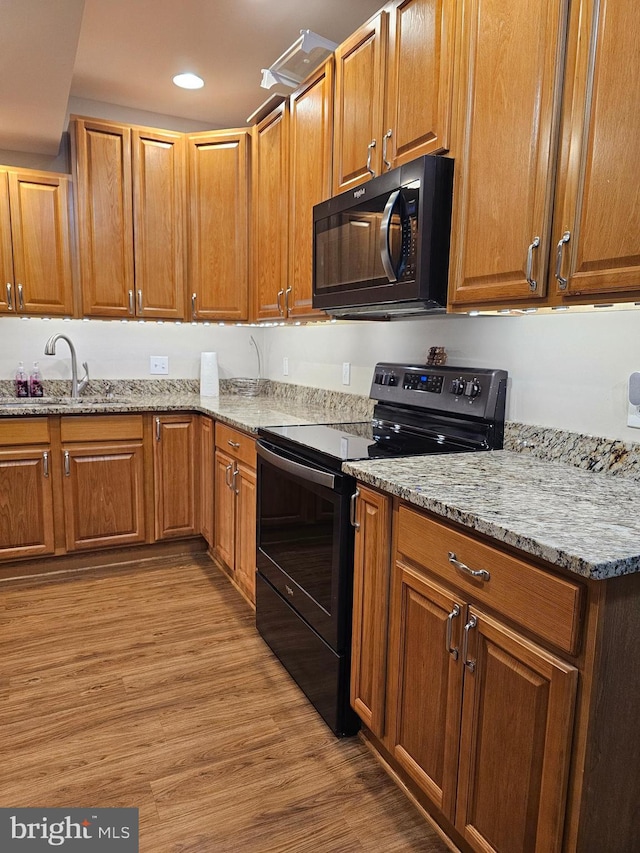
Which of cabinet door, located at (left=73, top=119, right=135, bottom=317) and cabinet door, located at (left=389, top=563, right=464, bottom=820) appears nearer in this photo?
cabinet door, located at (left=389, top=563, right=464, bottom=820)

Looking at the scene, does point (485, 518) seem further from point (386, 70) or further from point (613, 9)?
point (386, 70)

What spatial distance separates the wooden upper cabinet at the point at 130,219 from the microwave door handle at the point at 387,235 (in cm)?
186

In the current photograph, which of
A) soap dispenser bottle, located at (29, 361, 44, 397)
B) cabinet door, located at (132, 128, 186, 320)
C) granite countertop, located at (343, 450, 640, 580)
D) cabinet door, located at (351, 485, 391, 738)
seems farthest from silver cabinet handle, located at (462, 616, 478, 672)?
soap dispenser bottle, located at (29, 361, 44, 397)

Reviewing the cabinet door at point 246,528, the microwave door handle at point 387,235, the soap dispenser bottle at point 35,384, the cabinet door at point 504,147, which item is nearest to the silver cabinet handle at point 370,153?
the microwave door handle at point 387,235

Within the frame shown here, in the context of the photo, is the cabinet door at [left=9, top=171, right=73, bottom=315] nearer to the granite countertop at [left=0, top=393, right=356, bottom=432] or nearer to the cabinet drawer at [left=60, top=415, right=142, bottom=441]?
the granite countertop at [left=0, top=393, right=356, bottom=432]

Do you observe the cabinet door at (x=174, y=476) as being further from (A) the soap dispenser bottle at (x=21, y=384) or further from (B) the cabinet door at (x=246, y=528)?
(A) the soap dispenser bottle at (x=21, y=384)

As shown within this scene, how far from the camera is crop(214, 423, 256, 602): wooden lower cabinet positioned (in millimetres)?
2508

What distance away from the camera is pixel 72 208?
3.13 metres

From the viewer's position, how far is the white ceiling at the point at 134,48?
2066mm

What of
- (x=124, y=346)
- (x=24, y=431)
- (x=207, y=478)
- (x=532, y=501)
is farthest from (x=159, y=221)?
(x=532, y=501)

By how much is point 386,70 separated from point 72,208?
6.51 feet

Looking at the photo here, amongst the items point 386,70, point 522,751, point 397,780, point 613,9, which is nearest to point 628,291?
point 613,9

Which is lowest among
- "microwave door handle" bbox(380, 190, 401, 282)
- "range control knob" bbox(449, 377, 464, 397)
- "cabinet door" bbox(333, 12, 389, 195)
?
"range control knob" bbox(449, 377, 464, 397)

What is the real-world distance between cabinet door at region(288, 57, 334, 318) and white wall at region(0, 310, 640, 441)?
1.17 feet
